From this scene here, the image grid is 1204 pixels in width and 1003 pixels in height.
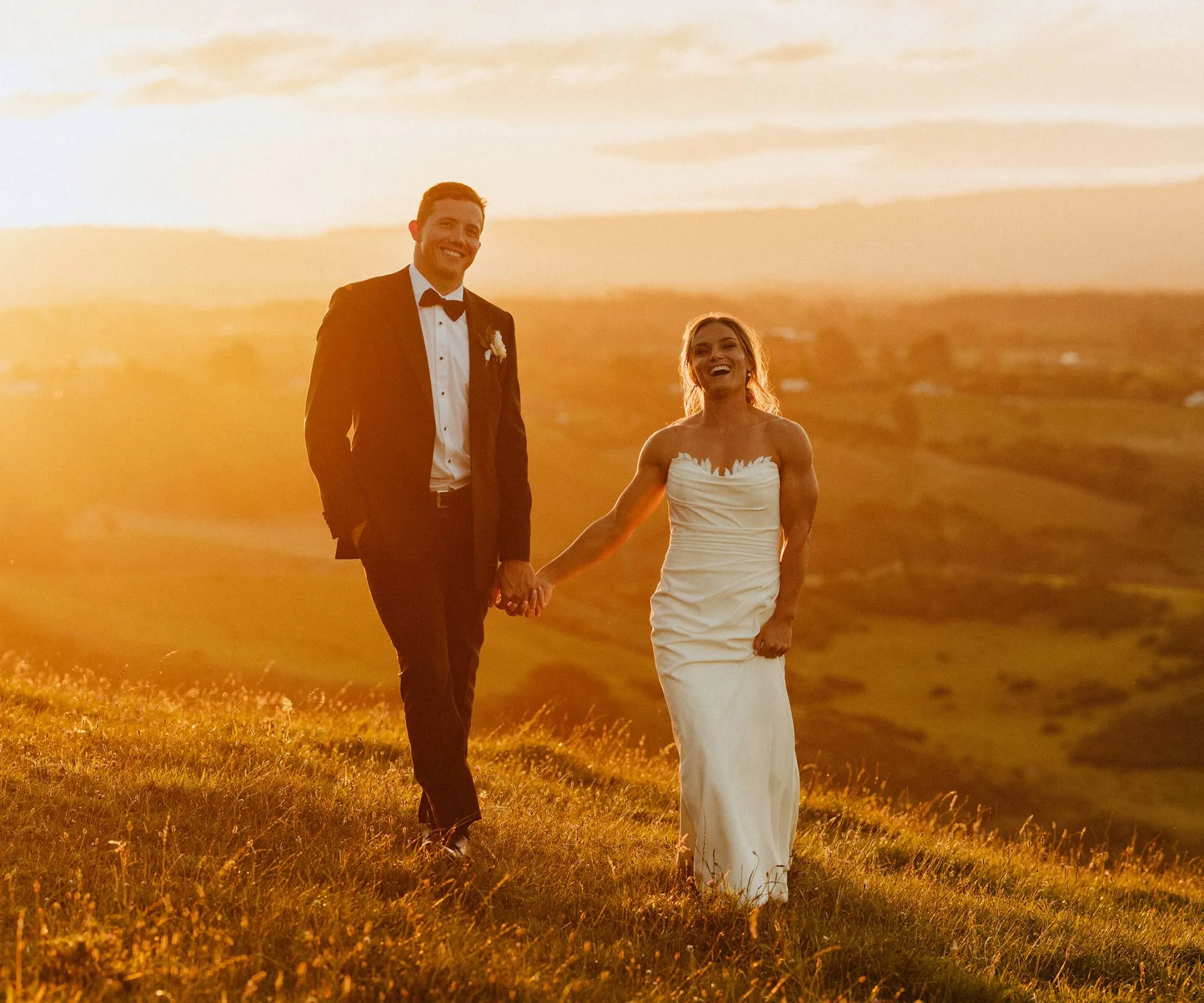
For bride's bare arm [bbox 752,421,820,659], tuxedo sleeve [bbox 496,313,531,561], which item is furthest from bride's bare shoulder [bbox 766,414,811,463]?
tuxedo sleeve [bbox 496,313,531,561]

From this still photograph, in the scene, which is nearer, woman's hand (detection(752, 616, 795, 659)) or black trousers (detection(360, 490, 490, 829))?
black trousers (detection(360, 490, 490, 829))

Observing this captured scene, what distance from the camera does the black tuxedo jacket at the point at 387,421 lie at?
5020mm

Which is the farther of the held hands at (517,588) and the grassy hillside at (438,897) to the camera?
the held hands at (517,588)

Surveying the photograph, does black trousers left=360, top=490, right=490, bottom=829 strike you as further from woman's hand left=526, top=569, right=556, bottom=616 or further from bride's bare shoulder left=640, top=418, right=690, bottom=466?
bride's bare shoulder left=640, top=418, right=690, bottom=466

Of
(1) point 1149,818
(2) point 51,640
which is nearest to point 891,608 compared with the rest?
(1) point 1149,818

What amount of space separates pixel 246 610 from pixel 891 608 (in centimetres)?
4708

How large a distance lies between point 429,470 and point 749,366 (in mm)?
1561

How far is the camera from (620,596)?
84.8 metres

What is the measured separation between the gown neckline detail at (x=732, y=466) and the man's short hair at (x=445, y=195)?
1482 mm

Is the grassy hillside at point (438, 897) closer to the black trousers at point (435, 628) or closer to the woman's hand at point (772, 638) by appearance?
the black trousers at point (435, 628)

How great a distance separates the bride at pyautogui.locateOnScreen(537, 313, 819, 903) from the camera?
5164mm

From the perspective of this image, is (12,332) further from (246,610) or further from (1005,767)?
(1005,767)

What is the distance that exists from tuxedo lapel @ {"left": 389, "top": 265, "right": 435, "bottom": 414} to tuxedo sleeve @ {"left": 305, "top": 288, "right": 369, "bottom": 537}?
189mm

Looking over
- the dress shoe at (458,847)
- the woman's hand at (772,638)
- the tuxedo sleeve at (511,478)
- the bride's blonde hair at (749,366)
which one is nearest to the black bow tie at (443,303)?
the tuxedo sleeve at (511,478)
